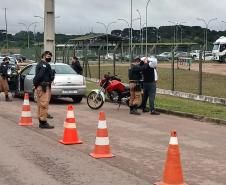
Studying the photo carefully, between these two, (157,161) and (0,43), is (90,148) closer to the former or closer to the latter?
(157,161)

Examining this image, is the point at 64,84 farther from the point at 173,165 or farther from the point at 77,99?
the point at 173,165

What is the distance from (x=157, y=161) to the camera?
8656 mm

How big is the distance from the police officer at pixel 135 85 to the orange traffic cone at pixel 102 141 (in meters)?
7.01

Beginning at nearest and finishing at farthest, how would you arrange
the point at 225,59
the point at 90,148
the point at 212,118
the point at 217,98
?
the point at 90,148 < the point at 212,118 < the point at 217,98 < the point at 225,59

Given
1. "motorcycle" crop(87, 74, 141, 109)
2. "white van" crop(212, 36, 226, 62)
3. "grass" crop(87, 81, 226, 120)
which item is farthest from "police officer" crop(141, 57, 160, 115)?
"white van" crop(212, 36, 226, 62)

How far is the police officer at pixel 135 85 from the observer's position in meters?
15.9

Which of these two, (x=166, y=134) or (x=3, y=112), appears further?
(x=3, y=112)

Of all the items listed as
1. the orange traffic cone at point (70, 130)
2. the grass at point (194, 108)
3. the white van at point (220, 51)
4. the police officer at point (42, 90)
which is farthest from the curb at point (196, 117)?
the white van at point (220, 51)

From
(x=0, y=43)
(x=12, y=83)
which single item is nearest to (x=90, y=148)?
(x=12, y=83)

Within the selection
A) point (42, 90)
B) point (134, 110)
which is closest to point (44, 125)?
point (42, 90)

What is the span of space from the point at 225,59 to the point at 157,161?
5435 centimetres

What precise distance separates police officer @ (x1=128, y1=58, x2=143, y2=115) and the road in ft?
3.52

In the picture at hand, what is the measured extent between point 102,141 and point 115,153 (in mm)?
557

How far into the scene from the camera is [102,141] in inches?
352
